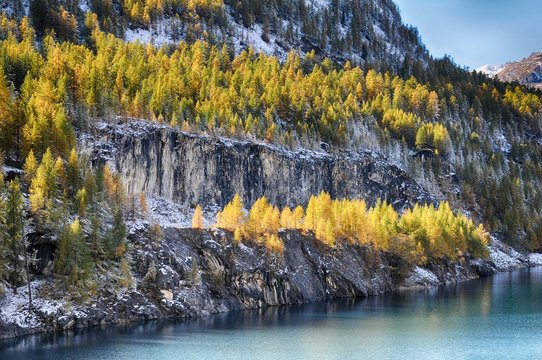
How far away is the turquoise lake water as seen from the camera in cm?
6612

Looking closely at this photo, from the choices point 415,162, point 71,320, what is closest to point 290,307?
point 71,320

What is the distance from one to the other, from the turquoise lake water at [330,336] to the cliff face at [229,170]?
4007cm

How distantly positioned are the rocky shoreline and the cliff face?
27514mm

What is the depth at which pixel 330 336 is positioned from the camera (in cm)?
7688

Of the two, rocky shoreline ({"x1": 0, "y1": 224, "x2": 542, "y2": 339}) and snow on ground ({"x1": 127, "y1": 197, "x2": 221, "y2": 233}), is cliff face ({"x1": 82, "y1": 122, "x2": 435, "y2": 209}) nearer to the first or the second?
snow on ground ({"x1": 127, "y1": 197, "x2": 221, "y2": 233})

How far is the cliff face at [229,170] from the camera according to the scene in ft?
398

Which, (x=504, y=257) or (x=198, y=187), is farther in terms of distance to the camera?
(x=504, y=257)

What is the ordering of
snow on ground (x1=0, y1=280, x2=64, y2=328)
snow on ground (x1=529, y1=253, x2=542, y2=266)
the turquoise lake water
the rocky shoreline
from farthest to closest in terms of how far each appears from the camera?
snow on ground (x1=529, y1=253, x2=542, y2=266)
the rocky shoreline
snow on ground (x1=0, y1=280, x2=64, y2=328)
the turquoise lake water

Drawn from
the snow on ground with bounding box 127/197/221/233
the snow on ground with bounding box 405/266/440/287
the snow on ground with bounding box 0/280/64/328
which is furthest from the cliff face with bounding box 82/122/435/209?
the snow on ground with bounding box 0/280/64/328

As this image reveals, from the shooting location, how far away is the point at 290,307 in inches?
3986

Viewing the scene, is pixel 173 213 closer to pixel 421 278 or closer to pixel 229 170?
pixel 229 170

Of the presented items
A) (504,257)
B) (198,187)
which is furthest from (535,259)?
(198,187)

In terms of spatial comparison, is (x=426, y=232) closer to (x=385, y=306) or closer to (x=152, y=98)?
(x=385, y=306)

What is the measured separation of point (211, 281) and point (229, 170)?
46477 mm
